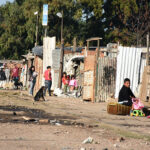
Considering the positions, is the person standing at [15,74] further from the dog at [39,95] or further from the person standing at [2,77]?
the dog at [39,95]

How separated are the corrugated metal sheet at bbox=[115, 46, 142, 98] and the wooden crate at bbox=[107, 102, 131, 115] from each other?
219 inches

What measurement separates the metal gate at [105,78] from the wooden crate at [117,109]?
5.73 m

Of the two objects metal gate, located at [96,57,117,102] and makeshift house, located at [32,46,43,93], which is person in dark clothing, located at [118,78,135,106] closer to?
metal gate, located at [96,57,117,102]

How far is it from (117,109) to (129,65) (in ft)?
20.2

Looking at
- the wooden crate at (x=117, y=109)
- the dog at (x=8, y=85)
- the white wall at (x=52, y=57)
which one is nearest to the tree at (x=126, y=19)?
the dog at (x=8, y=85)

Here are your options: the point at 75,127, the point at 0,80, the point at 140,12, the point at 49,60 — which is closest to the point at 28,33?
the point at 140,12

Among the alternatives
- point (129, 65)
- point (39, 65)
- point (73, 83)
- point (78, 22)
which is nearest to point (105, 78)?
point (129, 65)

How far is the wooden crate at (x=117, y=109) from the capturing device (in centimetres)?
1457

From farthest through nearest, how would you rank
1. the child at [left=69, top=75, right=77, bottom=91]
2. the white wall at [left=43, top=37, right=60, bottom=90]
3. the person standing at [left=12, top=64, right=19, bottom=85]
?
the person standing at [left=12, top=64, right=19, bottom=85], the white wall at [left=43, top=37, right=60, bottom=90], the child at [left=69, top=75, right=77, bottom=91]

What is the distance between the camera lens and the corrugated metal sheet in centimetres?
2031

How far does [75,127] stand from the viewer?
1054cm

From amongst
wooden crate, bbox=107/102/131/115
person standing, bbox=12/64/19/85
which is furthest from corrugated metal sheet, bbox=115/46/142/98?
person standing, bbox=12/64/19/85

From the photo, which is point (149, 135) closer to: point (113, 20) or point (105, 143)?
point (105, 143)

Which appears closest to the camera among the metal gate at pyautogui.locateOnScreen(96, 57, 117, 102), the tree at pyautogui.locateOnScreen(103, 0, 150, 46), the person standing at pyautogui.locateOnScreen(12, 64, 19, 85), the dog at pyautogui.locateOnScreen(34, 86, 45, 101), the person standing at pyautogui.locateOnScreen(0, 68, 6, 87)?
the dog at pyautogui.locateOnScreen(34, 86, 45, 101)
